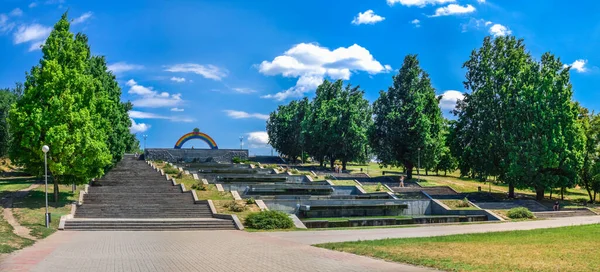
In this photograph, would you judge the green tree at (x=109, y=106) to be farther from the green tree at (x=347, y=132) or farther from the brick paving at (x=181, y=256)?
the green tree at (x=347, y=132)

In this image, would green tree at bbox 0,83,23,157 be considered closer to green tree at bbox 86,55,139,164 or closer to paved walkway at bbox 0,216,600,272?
green tree at bbox 86,55,139,164

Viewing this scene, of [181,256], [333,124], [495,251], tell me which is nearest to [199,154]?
[333,124]

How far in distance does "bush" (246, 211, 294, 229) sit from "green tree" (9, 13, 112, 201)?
1203cm

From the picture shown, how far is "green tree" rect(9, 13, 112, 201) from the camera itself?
99.2 ft

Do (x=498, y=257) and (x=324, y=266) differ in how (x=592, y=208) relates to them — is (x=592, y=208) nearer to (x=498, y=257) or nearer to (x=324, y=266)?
(x=498, y=257)

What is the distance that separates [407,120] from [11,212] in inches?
1454

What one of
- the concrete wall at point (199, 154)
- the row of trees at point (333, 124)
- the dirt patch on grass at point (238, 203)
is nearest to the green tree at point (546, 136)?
the row of trees at point (333, 124)

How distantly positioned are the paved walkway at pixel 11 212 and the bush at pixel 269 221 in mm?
10230

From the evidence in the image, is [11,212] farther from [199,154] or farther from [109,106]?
[199,154]

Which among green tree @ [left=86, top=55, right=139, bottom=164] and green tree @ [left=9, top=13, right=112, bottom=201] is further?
green tree @ [left=86, top=55, right=139, bottom=164]

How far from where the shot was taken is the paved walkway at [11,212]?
22.2 metres

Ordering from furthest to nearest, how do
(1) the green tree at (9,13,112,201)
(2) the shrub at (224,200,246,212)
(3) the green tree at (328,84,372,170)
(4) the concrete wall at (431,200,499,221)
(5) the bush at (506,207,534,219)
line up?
(3) the green tree at (328,84,372,170) → (5) the bush at (506,207,534,219) → (4) the concrete wall at (431,200,499,221) → (1) the green tree at (9,13,112,201) → (2) the shrub at (224,200,246,212)

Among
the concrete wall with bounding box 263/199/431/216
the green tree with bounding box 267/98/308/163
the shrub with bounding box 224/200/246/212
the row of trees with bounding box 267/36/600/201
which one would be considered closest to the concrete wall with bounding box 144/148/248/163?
the green tree with bounding box 267/98/308/163

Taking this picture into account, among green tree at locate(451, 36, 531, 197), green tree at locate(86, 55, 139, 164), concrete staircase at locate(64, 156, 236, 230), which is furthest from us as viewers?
green tree at locate(451, 36, 531, 197)
